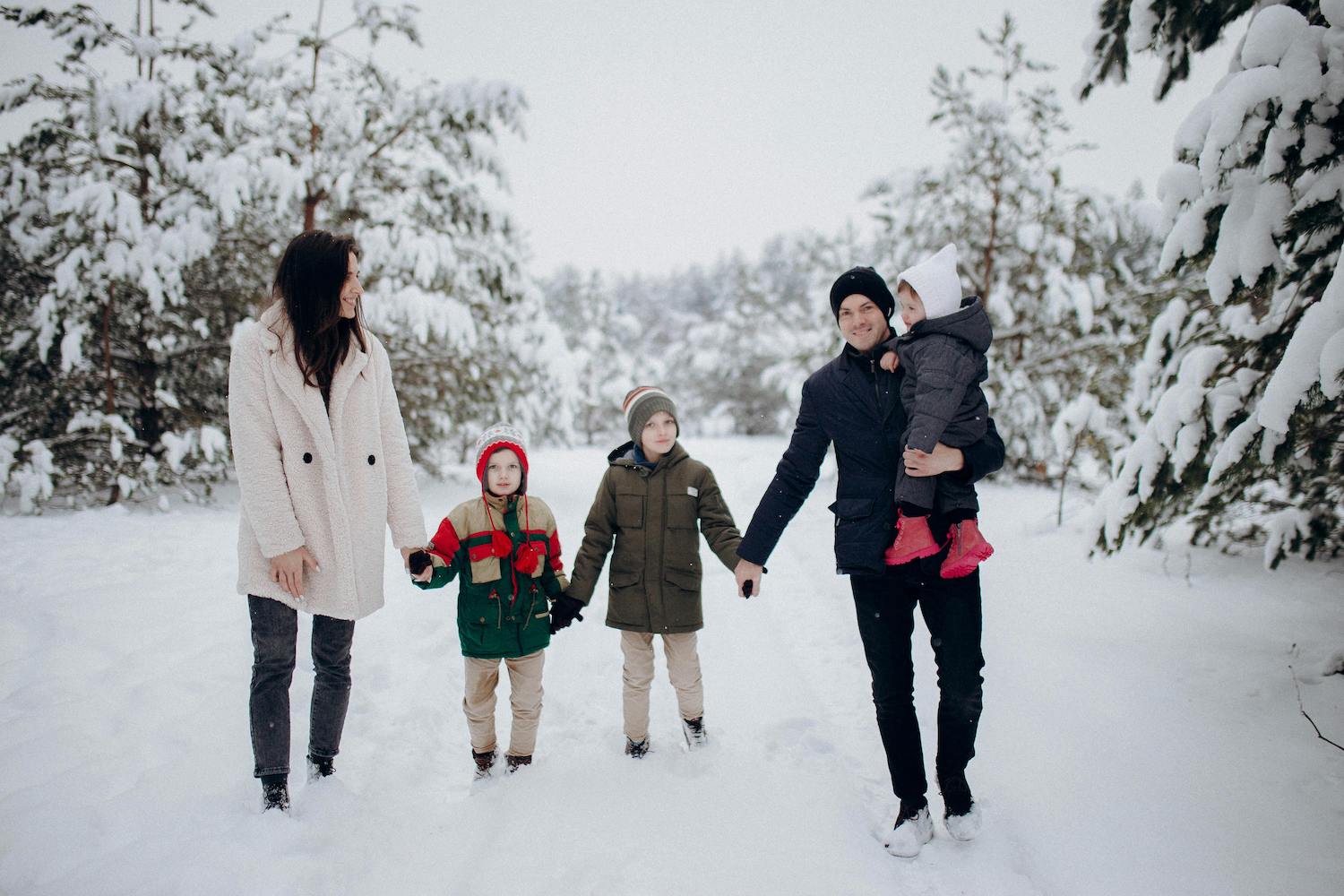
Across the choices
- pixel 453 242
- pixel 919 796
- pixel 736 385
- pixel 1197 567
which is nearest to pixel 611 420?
pixel 736 385

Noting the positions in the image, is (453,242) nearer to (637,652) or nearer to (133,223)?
(133,223)

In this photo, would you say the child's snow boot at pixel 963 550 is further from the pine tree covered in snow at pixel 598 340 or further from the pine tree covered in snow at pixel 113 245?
the pine tree covered in snow at pixel 598 340

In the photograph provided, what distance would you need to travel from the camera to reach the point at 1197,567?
5309 millimetres

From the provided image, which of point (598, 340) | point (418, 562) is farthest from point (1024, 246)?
point (598, 340)

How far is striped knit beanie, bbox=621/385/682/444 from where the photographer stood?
3.10 metres

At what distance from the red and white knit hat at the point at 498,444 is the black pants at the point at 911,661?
157 cm

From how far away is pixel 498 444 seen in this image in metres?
2.91

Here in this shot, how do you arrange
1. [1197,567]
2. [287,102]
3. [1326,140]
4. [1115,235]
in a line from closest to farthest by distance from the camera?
[1326,140] < [1197,567] < [287,102] < [1115,235]

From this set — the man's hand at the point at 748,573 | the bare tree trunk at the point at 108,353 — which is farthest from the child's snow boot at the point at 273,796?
the bare tree trunk at the point at 108,353

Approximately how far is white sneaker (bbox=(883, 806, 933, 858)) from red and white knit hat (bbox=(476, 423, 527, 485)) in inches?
82.5

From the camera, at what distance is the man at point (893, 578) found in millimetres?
2316

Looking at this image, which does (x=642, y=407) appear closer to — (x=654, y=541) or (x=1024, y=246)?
(x=654, y=541)

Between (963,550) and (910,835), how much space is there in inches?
42.1

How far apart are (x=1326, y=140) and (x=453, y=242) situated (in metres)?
7.61
